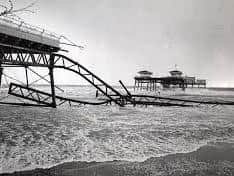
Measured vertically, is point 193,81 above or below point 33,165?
above

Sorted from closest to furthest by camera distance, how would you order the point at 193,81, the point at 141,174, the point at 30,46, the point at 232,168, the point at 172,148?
Result: the point at 141,174, the point at 232,168, the point at 172,148, the point at 30,46, the point at 193,81

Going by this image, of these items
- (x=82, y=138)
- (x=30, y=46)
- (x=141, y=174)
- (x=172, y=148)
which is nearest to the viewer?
(x=141, y=174)

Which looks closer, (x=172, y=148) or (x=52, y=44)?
(x=172, y=148)

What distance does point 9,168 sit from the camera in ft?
16.2

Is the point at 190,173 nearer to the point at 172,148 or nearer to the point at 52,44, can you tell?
the point at 172,148

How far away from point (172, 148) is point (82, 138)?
→ 3150 millimetres

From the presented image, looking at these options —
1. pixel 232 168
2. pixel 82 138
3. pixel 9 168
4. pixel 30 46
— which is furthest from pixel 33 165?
pixel 30 46

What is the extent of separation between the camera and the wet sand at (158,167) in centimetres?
487

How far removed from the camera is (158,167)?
5336 millimetres

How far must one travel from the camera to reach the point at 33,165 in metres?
5.21

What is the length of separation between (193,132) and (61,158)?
6025 mm

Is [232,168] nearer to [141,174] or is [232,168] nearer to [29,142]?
[141,174]

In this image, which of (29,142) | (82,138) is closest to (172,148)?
(82,138)

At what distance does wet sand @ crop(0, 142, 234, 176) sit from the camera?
16.0 feet
